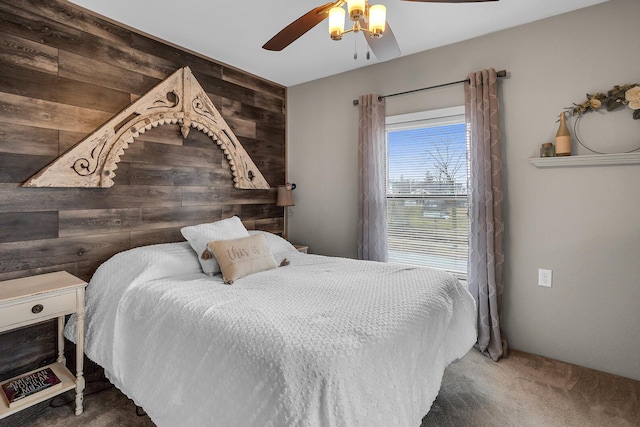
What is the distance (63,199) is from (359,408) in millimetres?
2227

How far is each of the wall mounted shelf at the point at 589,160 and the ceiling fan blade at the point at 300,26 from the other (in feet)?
5.94

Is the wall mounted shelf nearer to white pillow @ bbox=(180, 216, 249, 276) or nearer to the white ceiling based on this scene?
the white ceiling

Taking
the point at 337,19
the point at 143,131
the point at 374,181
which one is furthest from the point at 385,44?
the point at 143,131

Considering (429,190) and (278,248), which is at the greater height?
(429,190)

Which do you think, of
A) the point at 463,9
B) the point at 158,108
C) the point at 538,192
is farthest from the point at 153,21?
the point at 538,192

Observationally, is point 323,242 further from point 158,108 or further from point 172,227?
point 158,108

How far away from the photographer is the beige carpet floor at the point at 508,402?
5.94ft

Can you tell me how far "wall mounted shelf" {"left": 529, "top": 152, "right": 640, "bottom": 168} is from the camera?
209cm

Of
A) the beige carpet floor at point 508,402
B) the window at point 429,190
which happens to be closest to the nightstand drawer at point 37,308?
the beige carpet floor at point 508,402

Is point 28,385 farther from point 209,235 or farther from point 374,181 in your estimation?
point 374,181

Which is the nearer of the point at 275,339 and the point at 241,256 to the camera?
the point at 275,339

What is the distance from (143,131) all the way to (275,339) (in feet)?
6.73

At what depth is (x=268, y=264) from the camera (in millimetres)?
2299

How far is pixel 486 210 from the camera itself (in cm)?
253
